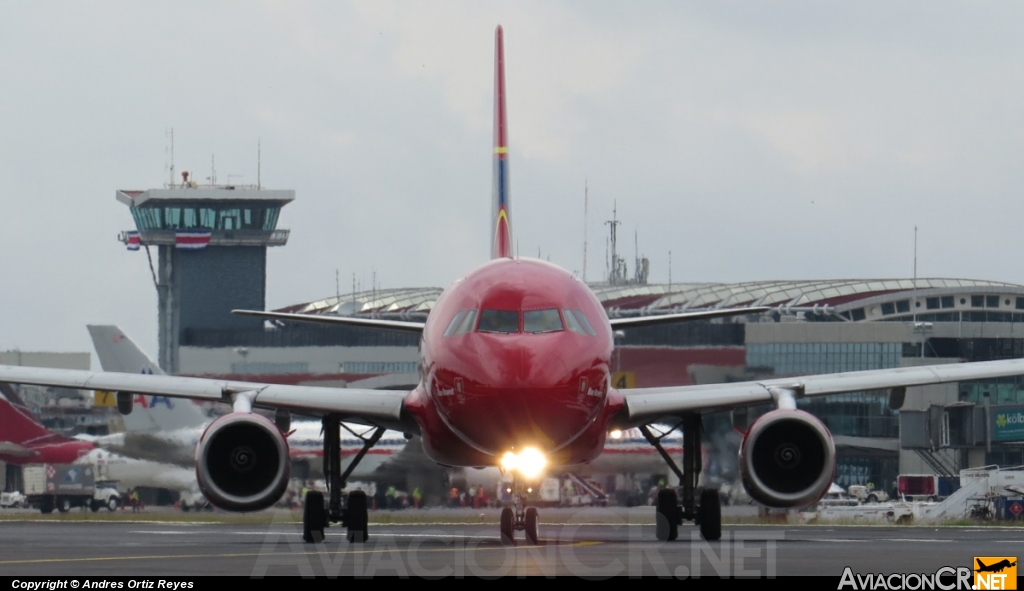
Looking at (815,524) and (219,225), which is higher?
(219,225)

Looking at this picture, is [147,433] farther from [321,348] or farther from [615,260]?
[615,260]

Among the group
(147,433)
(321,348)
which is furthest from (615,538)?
Answer: (321,348)

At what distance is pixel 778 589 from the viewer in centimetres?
1619

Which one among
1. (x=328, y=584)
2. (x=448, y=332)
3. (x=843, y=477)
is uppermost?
(x=448, y=332)

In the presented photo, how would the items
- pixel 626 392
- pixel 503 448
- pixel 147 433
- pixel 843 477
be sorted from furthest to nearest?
pixel 843 477, pixel 147 433, pixel 626 392, pixel 503 448

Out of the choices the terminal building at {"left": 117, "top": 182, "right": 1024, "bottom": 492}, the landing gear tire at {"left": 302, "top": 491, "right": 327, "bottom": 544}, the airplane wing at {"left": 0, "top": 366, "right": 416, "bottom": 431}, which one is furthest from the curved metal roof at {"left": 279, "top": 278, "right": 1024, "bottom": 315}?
the landing gear tire at {"left": 302, "top": 491, "right": 327, "bottom": 544}

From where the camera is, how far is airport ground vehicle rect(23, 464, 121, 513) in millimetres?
66000

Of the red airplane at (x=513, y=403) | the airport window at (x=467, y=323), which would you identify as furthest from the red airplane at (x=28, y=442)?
the airport window at (x=467, y=323)

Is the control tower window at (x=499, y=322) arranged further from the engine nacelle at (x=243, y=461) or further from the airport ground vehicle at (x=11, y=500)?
the airport ground vehicle at (x=11, y=500)

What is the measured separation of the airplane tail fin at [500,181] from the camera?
32.2m

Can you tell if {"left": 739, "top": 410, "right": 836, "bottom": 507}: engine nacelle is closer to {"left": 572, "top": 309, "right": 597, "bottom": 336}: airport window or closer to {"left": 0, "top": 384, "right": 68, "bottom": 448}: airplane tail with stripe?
{"left": 572, "top": 309, "right": 597, "bottom": 336}: airport window

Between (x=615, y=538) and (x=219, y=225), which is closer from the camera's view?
(x=615, y=538)

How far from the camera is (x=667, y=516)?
30.0m

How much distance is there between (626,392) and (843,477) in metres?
47.9
